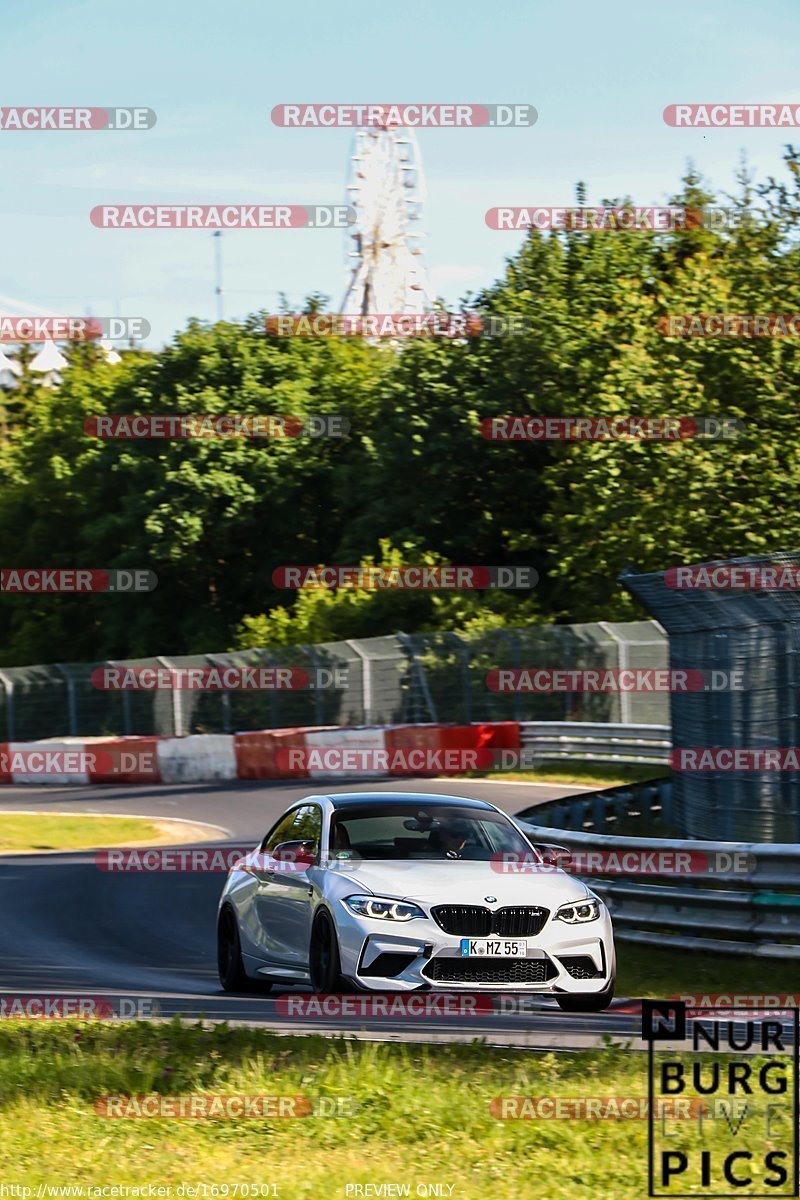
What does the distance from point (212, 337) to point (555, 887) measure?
1678 inches

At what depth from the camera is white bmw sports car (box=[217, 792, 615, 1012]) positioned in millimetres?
9258

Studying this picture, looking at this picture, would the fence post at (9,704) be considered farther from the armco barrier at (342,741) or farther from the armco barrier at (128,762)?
the armco barrier at (342,741)

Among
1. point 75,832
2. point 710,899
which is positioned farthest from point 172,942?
point 75,832

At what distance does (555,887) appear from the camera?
970cm

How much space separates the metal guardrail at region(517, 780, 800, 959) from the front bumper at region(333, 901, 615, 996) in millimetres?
1534

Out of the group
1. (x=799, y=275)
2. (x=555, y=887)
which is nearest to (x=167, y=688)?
(x=799, y=275)

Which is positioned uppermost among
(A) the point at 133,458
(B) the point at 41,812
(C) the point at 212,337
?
(C) the point at 212,337

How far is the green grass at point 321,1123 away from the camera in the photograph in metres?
5.82

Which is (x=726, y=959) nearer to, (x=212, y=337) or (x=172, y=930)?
(x=172, y=930)

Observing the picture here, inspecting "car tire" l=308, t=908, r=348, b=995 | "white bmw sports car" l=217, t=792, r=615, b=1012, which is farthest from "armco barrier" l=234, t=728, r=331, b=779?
"car tire" l=308, t=908, r=348, b=995

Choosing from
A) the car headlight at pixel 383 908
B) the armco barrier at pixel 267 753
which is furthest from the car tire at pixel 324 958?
the armco barrier at pixel 267 753

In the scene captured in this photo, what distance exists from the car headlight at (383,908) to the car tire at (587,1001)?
3.10ft

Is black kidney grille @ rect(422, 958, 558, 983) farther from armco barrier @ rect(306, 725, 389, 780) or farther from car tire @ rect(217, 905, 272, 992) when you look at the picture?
armco barrier @ rect(306, 725, 389, 780)

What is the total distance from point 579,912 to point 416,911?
3.11ft
